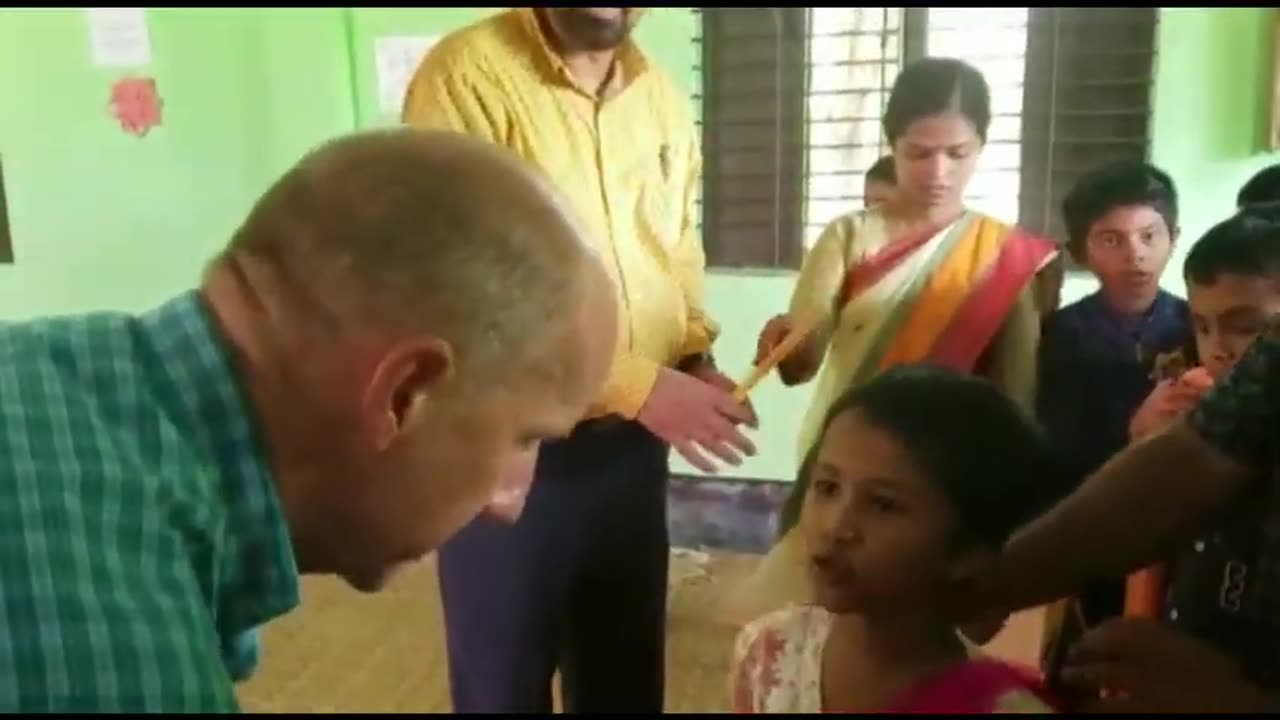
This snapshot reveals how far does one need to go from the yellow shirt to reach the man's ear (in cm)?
50

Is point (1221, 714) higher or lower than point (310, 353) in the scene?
lower

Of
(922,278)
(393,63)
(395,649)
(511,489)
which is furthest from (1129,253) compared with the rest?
(393,63)

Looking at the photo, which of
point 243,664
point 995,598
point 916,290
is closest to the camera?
point 243,664

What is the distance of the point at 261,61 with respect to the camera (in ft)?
Answer: 7.84

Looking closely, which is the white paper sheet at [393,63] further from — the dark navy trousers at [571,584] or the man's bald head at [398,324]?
the man's bald head at [398,324]

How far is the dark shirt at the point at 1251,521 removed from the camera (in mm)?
701

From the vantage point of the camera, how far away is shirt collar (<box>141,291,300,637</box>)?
51cm

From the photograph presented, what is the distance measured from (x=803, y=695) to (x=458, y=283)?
1.58ft

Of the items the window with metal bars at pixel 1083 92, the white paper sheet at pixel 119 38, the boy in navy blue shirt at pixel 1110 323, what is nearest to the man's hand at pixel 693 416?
the boy in navy blue shirt at pixel 1110 323

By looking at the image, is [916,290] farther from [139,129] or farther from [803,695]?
[139,129]

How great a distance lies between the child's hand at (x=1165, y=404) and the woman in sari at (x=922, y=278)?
11 cm

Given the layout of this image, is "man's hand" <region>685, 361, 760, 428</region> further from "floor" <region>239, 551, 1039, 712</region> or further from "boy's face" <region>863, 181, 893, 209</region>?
"floor" <region>239, 551, 1039, 712</region>

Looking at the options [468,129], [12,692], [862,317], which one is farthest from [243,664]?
[862,317]

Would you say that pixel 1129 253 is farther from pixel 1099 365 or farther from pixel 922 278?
pixel 922 278
